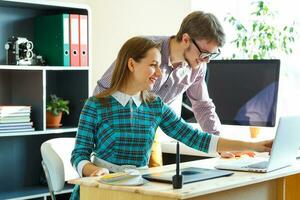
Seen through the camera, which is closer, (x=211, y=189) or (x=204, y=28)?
(x=211, y=189)

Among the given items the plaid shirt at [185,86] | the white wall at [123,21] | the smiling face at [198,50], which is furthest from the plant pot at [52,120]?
the smiling face at [198,50]

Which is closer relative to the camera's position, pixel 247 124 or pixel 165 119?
pixel 165 119

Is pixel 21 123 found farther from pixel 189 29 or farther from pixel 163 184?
pixel 163 184

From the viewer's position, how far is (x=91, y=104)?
2.69m

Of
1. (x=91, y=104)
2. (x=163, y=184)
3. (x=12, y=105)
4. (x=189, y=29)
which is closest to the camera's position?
(x=163, y=184)

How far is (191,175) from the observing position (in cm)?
243

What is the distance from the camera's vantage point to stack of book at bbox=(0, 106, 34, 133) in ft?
11.9

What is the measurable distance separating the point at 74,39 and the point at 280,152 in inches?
69.1

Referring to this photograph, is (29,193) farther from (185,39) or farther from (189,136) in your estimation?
(185,39)

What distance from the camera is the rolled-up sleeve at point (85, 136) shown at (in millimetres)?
2613

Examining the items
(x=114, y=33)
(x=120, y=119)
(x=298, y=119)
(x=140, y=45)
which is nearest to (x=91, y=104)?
(x=120, y=119)

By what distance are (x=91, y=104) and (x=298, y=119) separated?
0.89 meters

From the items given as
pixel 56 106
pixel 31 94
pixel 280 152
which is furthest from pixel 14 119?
pixel 280 152

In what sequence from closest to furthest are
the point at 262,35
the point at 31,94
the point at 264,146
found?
the point at 264,146 < the point at 31,94 < the point at 262,35
